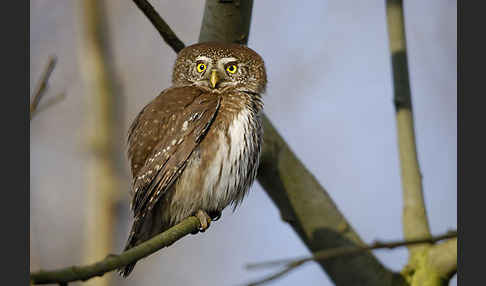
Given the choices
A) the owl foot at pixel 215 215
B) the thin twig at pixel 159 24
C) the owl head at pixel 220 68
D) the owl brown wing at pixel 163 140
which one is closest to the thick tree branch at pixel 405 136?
the owl head at pixel 220 68

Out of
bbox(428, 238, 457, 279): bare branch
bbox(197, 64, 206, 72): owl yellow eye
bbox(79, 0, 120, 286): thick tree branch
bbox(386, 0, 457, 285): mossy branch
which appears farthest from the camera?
bbox(79, 0, 120, 286): thick tree branch

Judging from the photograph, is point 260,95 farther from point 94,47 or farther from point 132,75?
point 132,75

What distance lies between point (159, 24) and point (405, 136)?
211 centimetres

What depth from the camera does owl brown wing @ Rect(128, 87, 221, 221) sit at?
13.0 ft

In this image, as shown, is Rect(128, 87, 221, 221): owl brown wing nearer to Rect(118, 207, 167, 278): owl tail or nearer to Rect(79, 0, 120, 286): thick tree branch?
Rect(118, 207, 167, 278): owl tail

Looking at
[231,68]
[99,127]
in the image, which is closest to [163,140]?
[231,68]

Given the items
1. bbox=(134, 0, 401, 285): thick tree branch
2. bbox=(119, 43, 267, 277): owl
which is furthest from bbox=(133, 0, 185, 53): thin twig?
bbox=(134, 0, 401, 285): thick tree branch

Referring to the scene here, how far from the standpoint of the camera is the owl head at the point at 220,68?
4457 mm

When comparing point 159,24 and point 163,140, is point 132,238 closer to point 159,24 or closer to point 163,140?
point 163,140

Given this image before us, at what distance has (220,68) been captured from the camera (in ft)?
14.8

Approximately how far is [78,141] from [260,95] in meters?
6.19

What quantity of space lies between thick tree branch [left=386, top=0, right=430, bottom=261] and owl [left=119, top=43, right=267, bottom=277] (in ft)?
4.23

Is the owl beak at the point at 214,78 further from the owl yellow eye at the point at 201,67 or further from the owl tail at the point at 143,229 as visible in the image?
the owl tail at the point at 143,229

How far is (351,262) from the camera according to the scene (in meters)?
4.88
